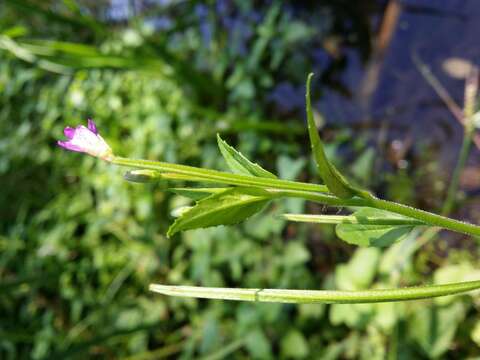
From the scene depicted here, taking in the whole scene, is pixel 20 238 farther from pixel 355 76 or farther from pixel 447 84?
pixel 447 84

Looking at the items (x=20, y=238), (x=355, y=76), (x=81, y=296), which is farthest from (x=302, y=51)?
(x=20, y=238)

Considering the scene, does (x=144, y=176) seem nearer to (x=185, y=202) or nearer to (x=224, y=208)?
(x=224, y=208)

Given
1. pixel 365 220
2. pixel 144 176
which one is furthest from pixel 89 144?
pixel 365 220

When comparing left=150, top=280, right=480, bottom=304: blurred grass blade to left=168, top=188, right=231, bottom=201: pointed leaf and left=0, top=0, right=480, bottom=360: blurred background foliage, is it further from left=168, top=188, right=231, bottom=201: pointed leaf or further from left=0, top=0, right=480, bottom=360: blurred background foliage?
left=0, top=0, right=480, bottom=360: blurred background foliage

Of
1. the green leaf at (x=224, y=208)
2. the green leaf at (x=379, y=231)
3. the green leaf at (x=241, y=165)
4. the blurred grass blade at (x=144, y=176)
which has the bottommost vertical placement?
the green leaf at (x=379, y=231)

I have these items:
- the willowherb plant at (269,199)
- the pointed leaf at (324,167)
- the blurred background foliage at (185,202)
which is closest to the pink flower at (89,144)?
the willowherb plant at (269,199)

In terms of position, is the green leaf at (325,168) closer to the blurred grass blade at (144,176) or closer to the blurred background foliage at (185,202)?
the blurred grass blade at (144,176)

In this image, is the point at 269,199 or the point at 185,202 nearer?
the point at 269,199
